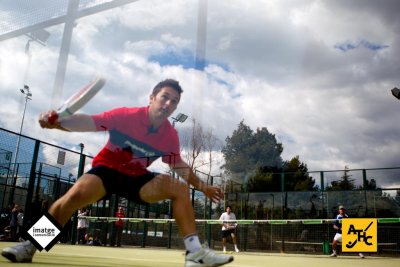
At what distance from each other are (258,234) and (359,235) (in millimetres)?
4317

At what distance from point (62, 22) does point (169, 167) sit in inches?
131

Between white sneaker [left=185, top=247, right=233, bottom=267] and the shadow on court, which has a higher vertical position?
white sneaker [left=185, top=247, right=233, bottom=267]

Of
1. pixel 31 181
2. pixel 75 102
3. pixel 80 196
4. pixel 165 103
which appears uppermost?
pixel 31 181

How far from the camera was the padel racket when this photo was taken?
9.57 ft

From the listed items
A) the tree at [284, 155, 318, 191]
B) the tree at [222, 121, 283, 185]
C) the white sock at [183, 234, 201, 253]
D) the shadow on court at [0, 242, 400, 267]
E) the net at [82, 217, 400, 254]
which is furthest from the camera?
the tree at [222, 121, 283, 185]

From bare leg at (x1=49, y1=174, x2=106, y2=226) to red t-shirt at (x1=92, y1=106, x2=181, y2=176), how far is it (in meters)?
0.18

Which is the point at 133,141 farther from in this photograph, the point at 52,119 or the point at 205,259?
the point at 205,259

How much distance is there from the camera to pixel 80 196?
10.2 ft

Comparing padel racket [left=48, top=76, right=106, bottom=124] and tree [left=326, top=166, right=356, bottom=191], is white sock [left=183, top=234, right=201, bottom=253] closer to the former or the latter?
padel racket [left=48, top=76, right=106, bottom=124]

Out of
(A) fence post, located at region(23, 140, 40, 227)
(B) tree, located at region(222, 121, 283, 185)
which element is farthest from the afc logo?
(B) tree, located at region(222, 121, 283, 185)

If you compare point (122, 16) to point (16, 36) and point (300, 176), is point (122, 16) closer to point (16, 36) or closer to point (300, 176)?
point (16, 36)

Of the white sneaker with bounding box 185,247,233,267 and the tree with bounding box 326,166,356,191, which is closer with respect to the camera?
the white sneaker with bounding box 185,247,233,267

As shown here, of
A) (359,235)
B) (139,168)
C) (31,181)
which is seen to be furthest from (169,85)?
(31,181)

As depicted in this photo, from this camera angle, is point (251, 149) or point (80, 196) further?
point (251, 149)
